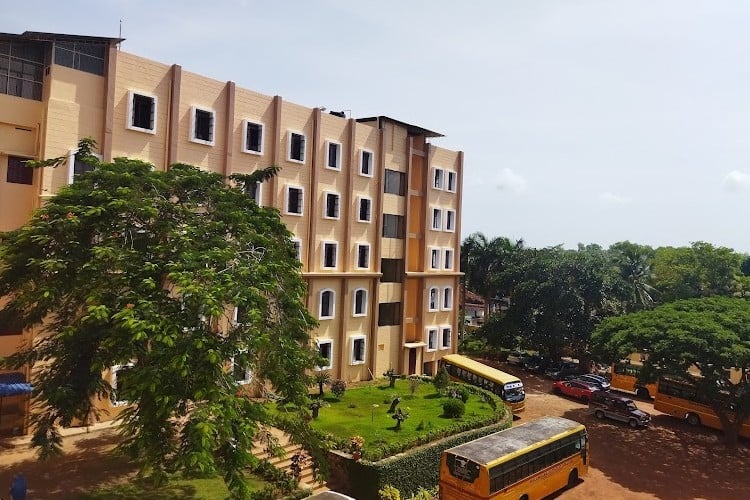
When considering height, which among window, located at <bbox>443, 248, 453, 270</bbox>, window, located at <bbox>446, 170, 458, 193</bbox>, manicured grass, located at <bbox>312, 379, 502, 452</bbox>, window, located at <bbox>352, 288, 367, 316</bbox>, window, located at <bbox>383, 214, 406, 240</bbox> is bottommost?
manicured grass, located at <bbox>312, 379, 502, 452</bbox>

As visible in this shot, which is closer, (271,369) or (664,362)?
(271,369)

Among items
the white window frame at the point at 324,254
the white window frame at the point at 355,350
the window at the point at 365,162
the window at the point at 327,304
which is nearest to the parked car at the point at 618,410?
the white window frame at the point at 355,350

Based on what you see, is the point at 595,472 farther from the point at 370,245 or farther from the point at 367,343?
the point at 370,245

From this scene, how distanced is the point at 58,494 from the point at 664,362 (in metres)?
24.1

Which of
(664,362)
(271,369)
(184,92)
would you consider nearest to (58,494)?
(271,369)

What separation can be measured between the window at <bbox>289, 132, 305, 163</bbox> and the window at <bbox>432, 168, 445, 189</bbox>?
A: 1106 cm

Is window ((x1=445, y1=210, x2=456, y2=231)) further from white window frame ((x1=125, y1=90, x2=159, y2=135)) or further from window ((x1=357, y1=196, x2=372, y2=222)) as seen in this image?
white window frame ((x1=125, y1=90, x2=159, y2=135))

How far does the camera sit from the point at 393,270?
33875 millimetres

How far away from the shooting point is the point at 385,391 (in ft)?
93.9

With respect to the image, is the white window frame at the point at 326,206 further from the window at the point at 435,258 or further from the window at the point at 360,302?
the window at the point at 435,258

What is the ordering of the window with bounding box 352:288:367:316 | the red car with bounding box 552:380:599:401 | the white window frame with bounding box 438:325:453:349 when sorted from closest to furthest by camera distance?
the window with bounding box 352:288:367:316, the red car with bounding box 552:380:599:401, the white window frame with bounding box 438:325:453:349

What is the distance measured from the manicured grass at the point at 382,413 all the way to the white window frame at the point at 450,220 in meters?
11.5

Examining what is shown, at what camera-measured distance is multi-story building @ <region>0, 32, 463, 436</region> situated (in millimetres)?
19562

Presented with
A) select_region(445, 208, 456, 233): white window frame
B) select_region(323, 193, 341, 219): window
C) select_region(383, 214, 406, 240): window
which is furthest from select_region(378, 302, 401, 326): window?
select_region(323, 193, 341, 219): window
